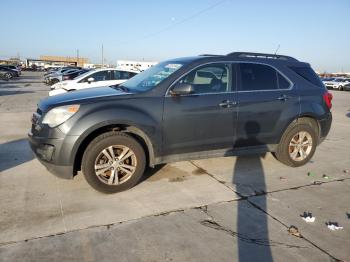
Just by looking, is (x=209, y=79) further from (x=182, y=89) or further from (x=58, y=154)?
(x=58, y=154)

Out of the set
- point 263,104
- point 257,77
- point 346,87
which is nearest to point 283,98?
point 263,104

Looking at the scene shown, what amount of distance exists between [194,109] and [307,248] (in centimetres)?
230

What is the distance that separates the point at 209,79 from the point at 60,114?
2.19 metres

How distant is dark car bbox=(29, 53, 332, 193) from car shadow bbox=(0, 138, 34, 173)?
52.7 inches

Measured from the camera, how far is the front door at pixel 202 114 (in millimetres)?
4664

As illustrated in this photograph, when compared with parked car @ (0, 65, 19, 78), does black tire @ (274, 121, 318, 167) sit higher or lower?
lower

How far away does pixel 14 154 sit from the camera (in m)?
6.13

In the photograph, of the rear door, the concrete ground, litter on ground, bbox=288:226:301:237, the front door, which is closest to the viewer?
the concrete ground

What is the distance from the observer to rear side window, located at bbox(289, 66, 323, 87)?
5755mm

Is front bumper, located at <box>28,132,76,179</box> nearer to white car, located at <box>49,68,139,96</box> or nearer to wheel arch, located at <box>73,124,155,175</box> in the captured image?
wheel arch, located at <box>73,124,155,175</box>

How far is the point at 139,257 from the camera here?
10.1ft

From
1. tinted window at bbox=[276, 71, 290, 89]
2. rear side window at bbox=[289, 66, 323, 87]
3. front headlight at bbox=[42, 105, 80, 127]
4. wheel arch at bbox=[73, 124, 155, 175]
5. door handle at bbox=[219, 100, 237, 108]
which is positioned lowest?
wheel arch at bbox=[73, 124, 155, 175]

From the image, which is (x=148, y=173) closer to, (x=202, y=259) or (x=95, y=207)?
(x=95, y=207)

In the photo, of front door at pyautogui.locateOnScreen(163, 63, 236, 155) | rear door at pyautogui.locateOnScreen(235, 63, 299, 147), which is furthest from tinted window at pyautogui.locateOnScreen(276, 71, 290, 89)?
front door at pyautogui.locateOnScreen(163, 63, 236, 155)
